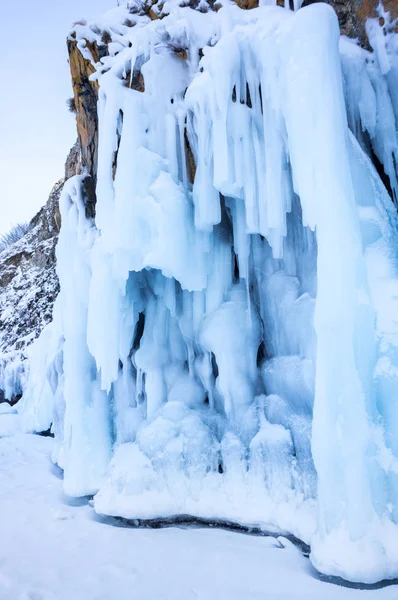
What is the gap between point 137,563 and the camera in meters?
3.56

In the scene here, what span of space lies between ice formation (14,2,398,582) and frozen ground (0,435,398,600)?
13.5 inches

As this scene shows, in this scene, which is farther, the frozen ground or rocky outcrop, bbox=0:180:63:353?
rocky outcrop, bbox=0:180:63:353

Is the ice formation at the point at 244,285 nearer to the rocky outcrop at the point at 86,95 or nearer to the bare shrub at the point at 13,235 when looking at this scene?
the rocky outcrop at the point at 86,95

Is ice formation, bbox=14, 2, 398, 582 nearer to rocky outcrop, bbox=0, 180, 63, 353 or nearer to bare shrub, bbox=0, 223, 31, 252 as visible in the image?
rocky outcrop, bbox=0, 180, 63, 353

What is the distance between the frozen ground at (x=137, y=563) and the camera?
3008mm

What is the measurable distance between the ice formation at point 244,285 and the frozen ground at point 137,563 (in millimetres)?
343

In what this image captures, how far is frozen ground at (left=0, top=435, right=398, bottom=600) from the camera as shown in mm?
3008

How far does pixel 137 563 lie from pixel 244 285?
3.68 metres

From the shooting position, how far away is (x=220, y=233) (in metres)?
5.87

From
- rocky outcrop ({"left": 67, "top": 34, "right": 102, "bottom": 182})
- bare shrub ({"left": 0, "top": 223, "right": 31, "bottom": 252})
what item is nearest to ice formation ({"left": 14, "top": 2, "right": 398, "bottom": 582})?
rocky outcrop ({"left": 67, "top": 34, "right": 102, "bottom": 182})

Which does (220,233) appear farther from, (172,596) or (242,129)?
(172,596)

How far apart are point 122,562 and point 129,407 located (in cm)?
298

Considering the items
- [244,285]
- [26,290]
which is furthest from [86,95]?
[26,290]

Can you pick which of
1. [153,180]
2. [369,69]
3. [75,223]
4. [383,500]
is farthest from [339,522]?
[75,223]
